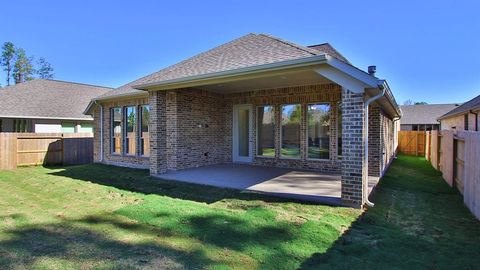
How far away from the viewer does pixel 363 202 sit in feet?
19.4

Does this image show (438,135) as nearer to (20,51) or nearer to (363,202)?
(363,202)

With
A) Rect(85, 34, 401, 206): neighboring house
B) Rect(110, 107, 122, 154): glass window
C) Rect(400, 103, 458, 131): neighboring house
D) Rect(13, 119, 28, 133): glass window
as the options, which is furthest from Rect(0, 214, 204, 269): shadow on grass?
Rect(400, 103, 458, 131): neighboring house

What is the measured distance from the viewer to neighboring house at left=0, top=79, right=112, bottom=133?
52.8ft

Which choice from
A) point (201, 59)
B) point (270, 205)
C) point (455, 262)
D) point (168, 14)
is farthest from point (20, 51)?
point (455, 262)

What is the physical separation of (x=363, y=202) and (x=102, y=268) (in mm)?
4960

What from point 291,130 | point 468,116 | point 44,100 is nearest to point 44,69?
point 44,100

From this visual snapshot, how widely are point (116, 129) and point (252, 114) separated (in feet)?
20.9

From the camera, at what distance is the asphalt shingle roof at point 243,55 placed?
693cm

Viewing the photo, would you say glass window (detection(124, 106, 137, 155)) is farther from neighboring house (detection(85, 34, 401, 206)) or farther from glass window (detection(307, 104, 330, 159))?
glass window (detection(307, 104, 330, 159))

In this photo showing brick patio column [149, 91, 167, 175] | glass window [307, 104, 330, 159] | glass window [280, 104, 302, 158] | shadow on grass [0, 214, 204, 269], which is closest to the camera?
shadow on grass [0, 214, 204, 269]

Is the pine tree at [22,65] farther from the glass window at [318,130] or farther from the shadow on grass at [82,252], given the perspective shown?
the shadow on grass at [82,252]

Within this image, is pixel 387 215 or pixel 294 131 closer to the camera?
pixel 387 215

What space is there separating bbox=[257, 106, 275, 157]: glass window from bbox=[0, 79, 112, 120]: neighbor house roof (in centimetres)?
1263

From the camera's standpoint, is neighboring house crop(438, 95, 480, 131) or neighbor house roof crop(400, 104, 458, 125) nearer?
neighboring house crop(438, 95, 480, 131)
